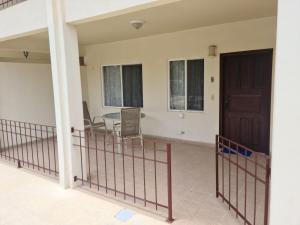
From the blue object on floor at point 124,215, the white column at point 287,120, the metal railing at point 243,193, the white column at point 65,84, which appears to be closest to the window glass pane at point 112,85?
the white column at point 65,84

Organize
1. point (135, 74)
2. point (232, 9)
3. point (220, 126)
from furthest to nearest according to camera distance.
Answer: point (135, 74)
point (220, 126)
point (232, 9)

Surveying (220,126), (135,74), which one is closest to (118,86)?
(135,74)

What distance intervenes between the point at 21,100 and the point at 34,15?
280 centimetres

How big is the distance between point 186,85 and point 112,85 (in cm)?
222

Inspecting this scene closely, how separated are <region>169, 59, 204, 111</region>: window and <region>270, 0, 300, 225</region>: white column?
3.26 metres

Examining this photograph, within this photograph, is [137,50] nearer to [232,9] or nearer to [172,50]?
[172,50]

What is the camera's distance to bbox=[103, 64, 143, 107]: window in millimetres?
5859

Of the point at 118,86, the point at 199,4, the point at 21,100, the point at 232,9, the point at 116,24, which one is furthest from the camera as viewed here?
the point at 118,86

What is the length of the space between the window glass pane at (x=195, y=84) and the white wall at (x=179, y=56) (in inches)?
5.4

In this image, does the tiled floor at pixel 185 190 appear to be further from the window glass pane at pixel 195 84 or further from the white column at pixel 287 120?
the window glass pane at pixel 195 84

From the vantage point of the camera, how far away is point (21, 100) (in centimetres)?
540

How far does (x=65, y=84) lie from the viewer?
3039 millimetres

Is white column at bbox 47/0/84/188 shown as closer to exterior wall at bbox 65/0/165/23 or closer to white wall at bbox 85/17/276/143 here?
exterior wall at bbox 65/0/165/23

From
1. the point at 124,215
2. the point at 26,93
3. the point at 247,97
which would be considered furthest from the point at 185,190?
the point at 26,93
